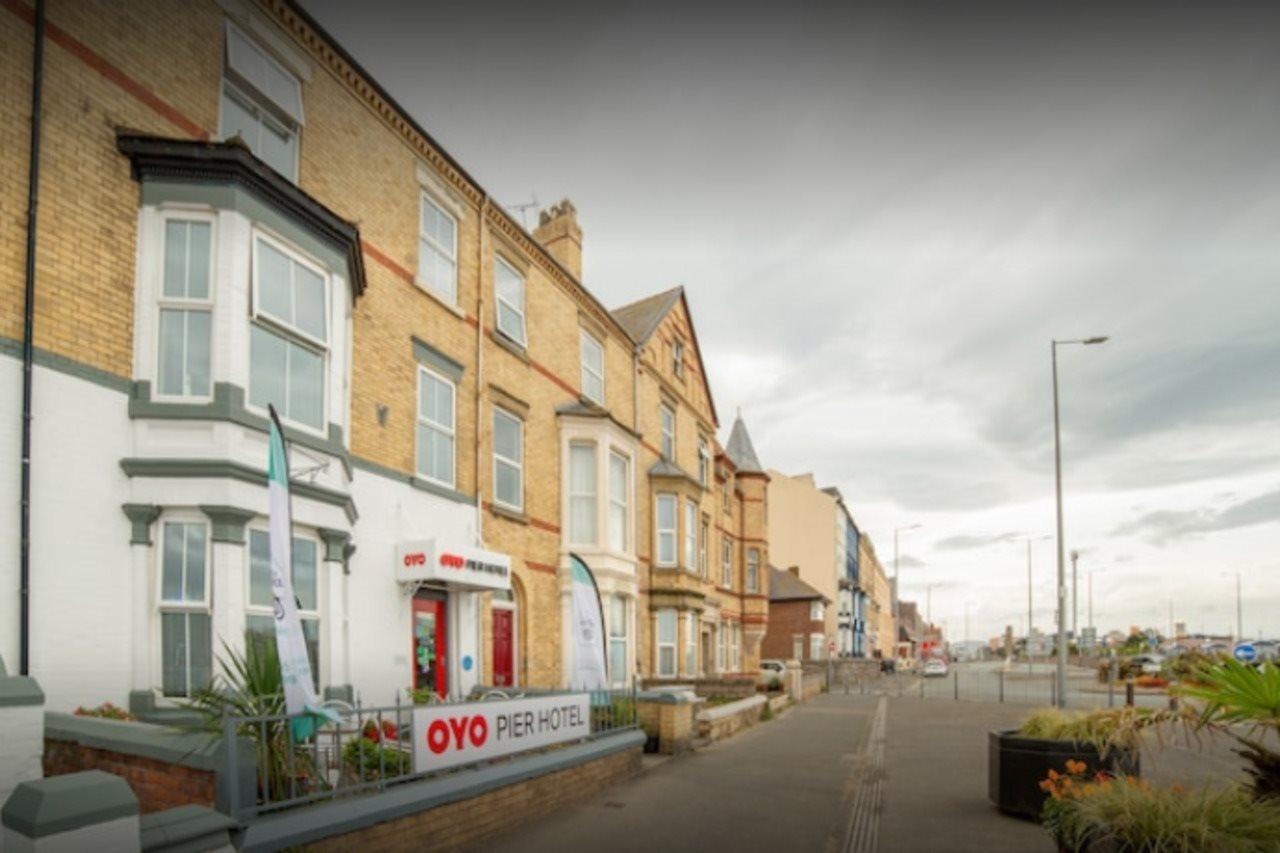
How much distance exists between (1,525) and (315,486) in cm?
326

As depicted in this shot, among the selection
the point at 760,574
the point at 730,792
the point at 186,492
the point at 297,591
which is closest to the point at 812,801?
the point at 730,792

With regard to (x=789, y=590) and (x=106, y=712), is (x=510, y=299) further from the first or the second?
(x=789, y=590)

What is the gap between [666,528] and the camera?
23.5 m

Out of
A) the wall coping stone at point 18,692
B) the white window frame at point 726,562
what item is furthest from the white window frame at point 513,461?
the white window frame at point 726,562

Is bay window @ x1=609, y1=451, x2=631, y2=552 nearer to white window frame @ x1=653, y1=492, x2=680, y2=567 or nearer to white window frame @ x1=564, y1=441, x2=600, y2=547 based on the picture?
white window frame @ x1=564, y1=441, x2=600, y2=547

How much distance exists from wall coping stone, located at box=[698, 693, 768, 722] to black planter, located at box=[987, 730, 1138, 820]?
708 centimetres

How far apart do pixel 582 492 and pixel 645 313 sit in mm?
8814

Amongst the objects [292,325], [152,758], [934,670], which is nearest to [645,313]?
[292,325]

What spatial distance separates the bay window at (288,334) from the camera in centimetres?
962

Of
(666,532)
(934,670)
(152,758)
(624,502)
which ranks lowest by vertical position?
(934,670)

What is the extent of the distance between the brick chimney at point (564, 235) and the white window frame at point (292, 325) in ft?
37.5

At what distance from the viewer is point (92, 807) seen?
4.81 m

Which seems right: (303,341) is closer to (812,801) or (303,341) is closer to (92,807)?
(92,807)

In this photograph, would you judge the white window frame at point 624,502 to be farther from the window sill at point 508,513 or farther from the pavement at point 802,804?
the pavement at point 802,804
